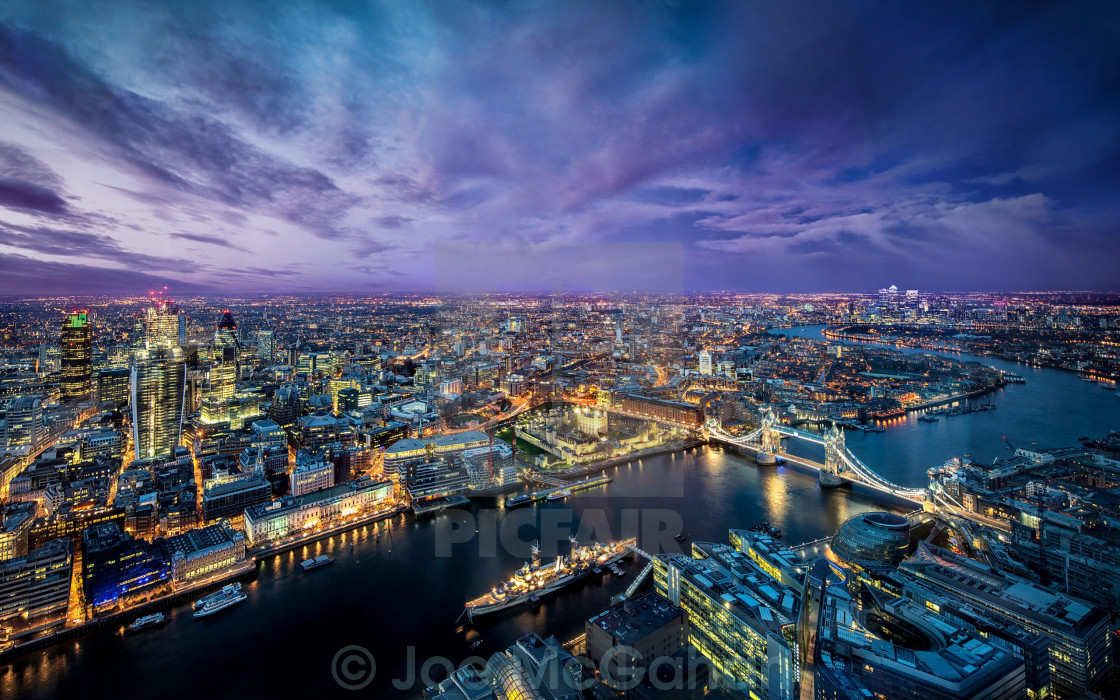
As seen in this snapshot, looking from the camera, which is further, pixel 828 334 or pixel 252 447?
pixel 828 334

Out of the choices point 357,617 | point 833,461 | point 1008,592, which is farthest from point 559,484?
point 1008,592

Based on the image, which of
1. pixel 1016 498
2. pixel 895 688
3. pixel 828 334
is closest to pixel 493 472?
pixel 895 688

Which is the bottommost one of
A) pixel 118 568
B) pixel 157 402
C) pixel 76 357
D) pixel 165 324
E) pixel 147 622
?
pixel 147 622

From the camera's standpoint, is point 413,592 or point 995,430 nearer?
point 413,592

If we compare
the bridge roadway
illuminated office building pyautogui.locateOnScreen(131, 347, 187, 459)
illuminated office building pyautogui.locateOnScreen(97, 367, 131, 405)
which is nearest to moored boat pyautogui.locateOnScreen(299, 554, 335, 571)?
illuminated office building pyautogui.locateOnScreen(131, 347, 187, 459)

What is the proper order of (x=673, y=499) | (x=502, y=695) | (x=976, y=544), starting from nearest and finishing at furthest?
(x=502, y=695)
(x=976, y=544)
(x=673, y=499)

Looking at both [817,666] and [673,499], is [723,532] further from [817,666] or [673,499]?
[817,666]

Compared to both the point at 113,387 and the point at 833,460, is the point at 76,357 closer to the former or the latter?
the point at 113,387

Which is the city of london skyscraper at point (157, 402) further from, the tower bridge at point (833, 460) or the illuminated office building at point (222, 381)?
the tower bridge at point (833, 460)
